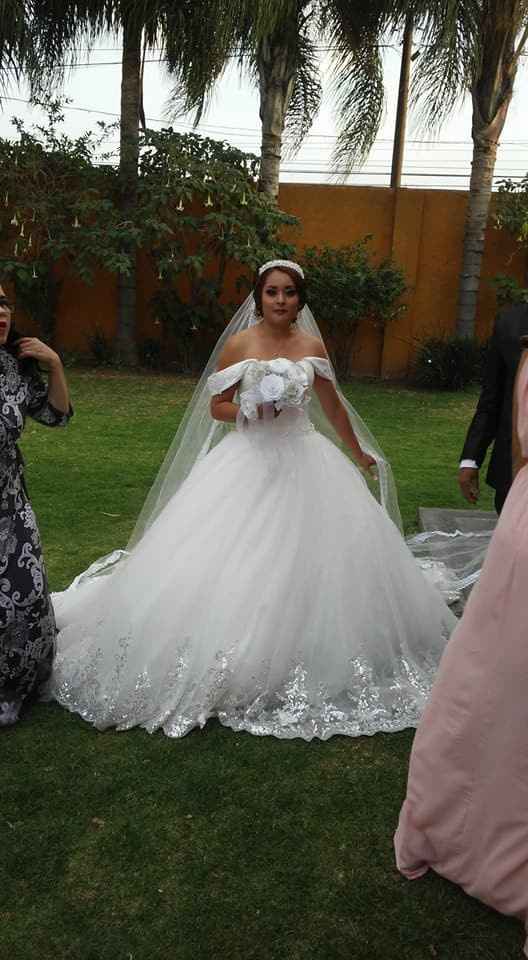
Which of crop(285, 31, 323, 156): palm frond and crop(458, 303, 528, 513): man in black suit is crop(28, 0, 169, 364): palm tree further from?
crop(458, 303, 528, 513): man in black suit

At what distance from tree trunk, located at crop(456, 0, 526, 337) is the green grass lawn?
10265 mm

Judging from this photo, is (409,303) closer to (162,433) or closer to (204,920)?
(162,433)

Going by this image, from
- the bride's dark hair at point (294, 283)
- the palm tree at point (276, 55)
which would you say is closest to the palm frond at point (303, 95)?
the palm tree at point (276, 55)

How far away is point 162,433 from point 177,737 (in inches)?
237

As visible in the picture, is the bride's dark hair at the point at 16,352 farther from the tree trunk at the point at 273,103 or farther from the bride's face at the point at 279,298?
the tree trunk at the point at 273,103

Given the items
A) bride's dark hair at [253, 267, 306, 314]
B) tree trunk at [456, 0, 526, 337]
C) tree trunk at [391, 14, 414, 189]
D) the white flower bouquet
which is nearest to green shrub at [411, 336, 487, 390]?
tree trunk at [456, 0, 526, 337]

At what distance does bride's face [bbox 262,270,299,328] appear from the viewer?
12.7 ft

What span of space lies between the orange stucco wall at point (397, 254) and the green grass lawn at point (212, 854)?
34.3 ft

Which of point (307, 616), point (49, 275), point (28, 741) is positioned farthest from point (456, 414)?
point (28, 741)

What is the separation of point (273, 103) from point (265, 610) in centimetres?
1052

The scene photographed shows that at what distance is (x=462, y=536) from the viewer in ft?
18.7

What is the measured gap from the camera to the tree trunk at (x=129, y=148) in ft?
38.2

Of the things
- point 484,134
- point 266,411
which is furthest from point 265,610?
point 484,134

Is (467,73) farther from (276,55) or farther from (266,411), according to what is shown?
(266,411)
